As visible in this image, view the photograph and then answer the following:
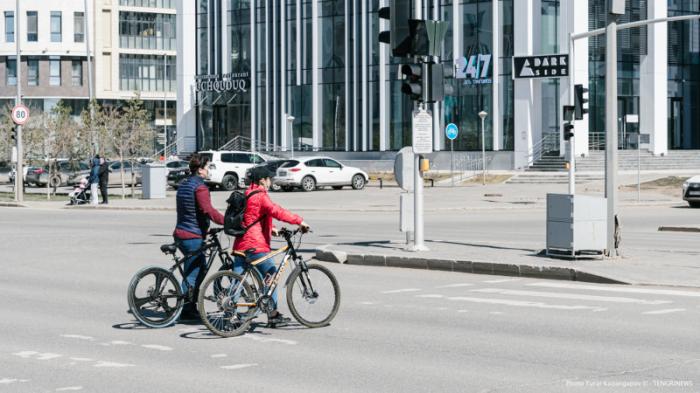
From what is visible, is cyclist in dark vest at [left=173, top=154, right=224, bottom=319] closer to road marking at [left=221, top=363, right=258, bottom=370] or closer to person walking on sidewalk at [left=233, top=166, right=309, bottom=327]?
person walking on sidewalk at [left=233, top=166, right=309, bottom=327]

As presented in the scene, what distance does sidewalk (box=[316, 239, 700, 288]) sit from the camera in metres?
16.6

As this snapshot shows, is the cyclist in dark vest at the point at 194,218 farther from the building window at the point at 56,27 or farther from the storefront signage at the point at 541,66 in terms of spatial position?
the building window at the point at 56,27

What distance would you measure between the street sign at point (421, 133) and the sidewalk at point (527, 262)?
67.6 inches

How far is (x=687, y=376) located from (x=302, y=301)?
4.27m

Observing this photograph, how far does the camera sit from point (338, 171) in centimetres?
5406

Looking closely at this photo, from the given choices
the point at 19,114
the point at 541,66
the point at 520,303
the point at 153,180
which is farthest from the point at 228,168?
the point at 520,303

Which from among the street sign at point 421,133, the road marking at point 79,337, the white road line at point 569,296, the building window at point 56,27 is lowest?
the road marking at point 79,337

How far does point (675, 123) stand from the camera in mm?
69438

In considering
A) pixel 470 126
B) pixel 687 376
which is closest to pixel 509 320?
pixel 687 376

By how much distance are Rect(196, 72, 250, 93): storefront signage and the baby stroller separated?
34608mm

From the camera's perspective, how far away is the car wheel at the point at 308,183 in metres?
52.7

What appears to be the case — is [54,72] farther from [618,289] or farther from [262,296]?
[262,296]

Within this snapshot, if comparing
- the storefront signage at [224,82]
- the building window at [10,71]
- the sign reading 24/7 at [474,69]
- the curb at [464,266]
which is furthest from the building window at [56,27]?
the curb at [464,266]

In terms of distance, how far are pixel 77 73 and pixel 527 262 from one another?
81.8m
